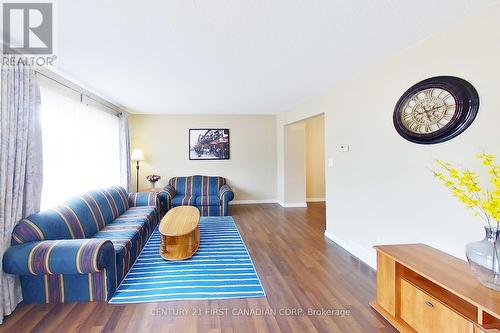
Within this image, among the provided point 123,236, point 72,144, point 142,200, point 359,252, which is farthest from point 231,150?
point 359,252

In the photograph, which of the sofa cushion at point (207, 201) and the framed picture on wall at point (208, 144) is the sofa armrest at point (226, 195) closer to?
the sofa cushion at point (207, 201)

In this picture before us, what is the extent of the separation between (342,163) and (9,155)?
3.57 meters

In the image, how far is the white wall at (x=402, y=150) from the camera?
1767mm

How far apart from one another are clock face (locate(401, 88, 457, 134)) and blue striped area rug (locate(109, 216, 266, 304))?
206 centimetres

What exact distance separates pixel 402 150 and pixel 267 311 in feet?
6.34

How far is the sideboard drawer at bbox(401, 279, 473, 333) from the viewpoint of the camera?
1496 millimetres

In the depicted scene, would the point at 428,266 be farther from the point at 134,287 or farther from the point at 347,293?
the point at 134,287

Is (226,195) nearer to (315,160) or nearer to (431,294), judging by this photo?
(315,160)

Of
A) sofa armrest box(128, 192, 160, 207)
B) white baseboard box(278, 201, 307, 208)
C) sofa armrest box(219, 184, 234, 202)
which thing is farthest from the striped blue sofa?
white baseboard box(278, 201, 307, 208)

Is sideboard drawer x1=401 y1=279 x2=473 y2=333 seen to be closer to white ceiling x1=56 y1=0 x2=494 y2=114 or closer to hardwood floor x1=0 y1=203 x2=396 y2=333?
hardwood floor x1=0 y1=203 x2=396 y2=333

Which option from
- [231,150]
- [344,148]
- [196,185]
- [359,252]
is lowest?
[359,252]

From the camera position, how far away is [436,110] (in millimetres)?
2051

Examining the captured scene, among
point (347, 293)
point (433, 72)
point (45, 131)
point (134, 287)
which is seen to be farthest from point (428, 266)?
point (45, 131)

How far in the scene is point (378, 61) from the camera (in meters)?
2.70
